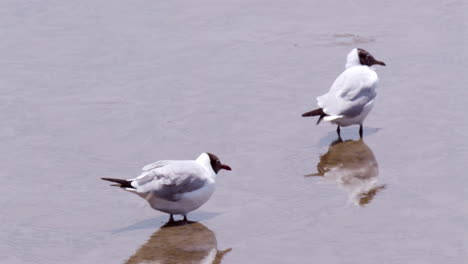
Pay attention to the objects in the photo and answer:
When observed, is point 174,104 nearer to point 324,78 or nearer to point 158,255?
point 324,78

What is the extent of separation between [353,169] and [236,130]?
1884 mm

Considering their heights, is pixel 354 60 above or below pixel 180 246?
above

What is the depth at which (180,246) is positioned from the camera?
32.0ft

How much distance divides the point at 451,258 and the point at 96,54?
8.85 metres

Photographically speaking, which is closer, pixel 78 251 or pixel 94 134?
pixel 78 251

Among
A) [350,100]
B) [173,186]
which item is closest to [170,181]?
[173,186]

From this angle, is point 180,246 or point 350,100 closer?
point 180,246

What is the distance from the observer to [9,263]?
372 inches

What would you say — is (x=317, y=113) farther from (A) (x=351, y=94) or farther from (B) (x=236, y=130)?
(B) (x=236, y=130)

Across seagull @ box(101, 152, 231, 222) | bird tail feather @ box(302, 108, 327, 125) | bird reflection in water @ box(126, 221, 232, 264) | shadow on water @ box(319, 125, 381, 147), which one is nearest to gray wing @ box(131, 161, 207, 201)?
seagull @ box(101, 152, 231, 222)

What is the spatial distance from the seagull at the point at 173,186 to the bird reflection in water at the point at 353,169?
64.2 inches

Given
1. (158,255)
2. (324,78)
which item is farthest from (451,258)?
(324,78)

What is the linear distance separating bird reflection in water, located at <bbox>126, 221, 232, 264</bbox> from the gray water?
0.03m

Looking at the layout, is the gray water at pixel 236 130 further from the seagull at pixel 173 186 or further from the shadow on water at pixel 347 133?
the seagull at pixel 173 186
